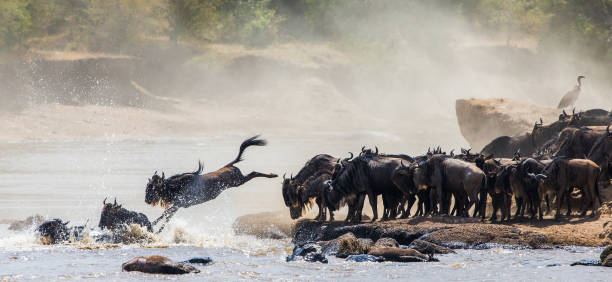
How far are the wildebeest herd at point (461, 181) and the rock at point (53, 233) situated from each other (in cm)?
387

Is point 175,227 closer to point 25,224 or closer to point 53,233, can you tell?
point 53,233

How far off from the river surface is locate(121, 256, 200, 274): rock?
21cm

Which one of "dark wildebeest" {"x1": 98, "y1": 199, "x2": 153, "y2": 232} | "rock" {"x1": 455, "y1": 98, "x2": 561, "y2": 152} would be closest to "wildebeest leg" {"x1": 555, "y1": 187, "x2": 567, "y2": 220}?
"dark wildebeest" {"x1": 98, "y1": 199, "x2": 153, "y2": 232}

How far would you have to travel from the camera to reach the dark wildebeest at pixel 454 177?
571 inches

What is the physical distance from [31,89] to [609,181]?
122ft

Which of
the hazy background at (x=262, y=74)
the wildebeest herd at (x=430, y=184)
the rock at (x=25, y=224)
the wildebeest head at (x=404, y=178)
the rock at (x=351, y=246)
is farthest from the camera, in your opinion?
the hazy background at (x=262, y=74)

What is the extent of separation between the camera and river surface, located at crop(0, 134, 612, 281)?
12055mm

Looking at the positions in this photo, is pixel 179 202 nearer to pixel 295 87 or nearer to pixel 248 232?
pixel 248 232

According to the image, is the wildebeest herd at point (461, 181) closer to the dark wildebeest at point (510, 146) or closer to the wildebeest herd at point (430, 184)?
the wildebeest herd at point (430, 184)

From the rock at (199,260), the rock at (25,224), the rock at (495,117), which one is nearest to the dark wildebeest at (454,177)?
the rock at (199,260)

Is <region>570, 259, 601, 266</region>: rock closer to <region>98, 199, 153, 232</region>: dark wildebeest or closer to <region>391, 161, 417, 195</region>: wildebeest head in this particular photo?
<region>391, 161, 417, 195</region>: wildebeest head

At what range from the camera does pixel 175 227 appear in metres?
15.8

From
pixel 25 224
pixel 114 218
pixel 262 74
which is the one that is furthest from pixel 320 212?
pixel 262 74

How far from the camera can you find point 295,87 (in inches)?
2265
